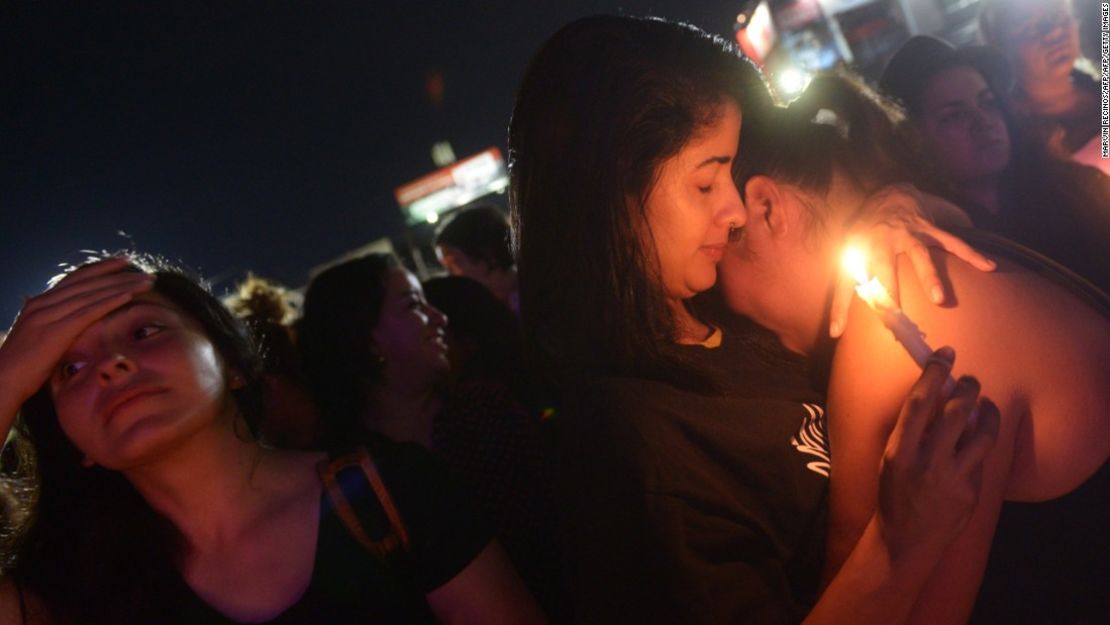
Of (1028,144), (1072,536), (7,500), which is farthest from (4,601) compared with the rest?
(1028,144)

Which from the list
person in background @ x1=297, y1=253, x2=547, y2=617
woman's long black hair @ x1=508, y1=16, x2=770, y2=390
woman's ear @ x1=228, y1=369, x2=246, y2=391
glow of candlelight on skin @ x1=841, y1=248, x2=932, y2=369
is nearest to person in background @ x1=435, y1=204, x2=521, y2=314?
person in background @ x1=297, y1=253, x2=547, y2=617

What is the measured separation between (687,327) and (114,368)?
1.65 meters

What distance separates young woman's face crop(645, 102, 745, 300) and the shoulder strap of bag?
1042mm

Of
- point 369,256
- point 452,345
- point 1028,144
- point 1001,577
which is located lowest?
point 1001,577

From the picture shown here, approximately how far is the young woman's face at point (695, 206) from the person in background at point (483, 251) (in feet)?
12.2

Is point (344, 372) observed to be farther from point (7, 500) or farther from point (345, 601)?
point (345, 601)

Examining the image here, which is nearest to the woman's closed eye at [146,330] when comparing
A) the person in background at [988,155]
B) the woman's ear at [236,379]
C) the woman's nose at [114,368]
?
the woman's nose at [114,368]

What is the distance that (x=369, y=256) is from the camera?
3799 millimetres

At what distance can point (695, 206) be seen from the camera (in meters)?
1.64

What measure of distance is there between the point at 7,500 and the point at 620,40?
2494mm

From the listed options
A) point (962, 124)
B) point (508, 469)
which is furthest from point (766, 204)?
point (962, 124)

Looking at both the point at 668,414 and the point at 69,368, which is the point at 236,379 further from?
the point at 668,414

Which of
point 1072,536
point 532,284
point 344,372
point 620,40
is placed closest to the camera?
point 1072,536

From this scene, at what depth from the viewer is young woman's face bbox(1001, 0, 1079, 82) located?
3.64m
